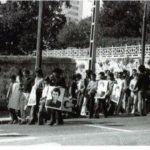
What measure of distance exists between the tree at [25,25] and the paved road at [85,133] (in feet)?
158

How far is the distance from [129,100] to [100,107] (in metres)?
1.57

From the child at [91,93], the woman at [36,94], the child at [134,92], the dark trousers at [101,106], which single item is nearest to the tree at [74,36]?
the child at [134,92]

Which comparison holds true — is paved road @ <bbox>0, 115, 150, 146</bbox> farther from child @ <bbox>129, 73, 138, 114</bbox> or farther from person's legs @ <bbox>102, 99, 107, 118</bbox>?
child @ <bbox>129, 73, 138, 114</bbox>

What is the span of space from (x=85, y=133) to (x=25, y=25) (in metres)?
54.3

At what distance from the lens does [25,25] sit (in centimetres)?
6706

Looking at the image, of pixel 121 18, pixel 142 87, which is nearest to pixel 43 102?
pixel 142 87

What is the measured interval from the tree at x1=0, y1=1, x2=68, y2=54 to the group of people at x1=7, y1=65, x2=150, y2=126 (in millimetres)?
45887

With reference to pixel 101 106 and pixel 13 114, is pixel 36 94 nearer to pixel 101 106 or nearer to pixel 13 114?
pixel 13 114

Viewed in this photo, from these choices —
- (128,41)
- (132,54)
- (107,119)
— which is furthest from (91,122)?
(128,41)

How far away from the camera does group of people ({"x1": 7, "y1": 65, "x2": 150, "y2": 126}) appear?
52.6ft

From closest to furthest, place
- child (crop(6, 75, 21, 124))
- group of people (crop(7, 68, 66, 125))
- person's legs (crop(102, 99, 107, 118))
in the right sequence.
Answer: group of people (crop(7, 68, 66, 125)) → child (crop(6, 75, 21, 124)) → person's legs (crop(102, 99, 107, 118))

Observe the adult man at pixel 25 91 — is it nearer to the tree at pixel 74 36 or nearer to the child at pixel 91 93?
the child at pixel 91 93

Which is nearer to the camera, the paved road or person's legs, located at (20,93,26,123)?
the paved road

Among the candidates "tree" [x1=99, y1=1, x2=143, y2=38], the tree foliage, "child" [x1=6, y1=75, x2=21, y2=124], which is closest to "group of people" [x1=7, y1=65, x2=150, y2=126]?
"child" [x1=6, y1=75, x2=21, y2=124]
